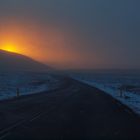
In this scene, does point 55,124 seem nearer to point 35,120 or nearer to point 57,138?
point 35,120

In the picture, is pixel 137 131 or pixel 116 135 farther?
pixel 137 131

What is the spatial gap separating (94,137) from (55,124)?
4.12 meters

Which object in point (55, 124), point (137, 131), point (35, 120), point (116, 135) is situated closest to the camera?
point (116, 135)

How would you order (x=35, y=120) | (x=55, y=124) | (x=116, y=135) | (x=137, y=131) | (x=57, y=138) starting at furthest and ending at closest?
1. (x=35, y=120)
2. (x=55, y=124)
3. (x=137, y=131)
4. (x=116, y=135)
5. (x=57, y=138)

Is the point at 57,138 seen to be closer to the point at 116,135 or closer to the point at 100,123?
the point at 116,135

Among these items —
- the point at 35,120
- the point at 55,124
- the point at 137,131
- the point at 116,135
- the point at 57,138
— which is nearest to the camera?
the point at 57,138

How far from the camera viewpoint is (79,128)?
1719 centimetres

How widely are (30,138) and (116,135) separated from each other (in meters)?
3.13

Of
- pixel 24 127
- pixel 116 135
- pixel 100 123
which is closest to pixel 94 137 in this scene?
pixel 116 135

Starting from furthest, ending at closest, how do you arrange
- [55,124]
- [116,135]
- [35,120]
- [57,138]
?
[35,120] → [55,124] → [116,135] → [57,138]

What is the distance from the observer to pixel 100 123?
19719mm

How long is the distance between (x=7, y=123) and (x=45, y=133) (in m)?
3.69

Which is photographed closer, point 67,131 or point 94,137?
point 94,137

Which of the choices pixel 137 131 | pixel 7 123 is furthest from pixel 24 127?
pixel 137 131
